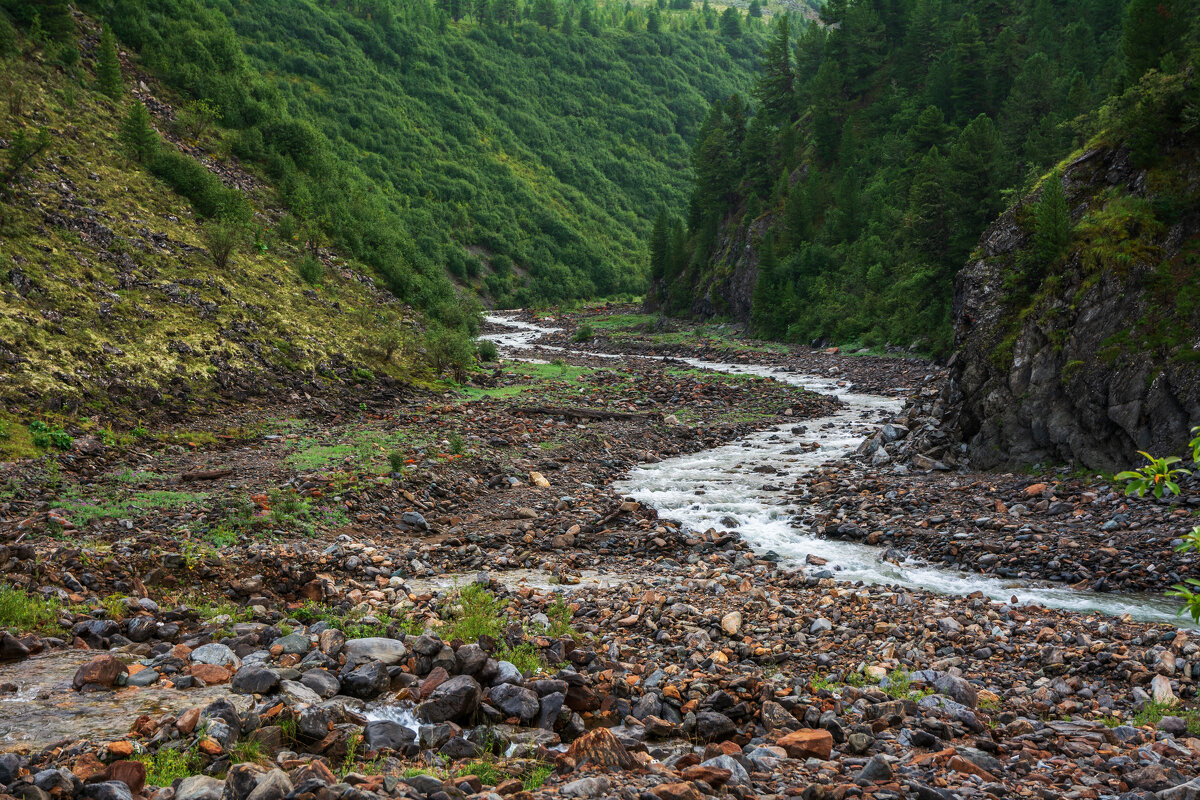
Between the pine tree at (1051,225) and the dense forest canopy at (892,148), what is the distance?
6.85 meters

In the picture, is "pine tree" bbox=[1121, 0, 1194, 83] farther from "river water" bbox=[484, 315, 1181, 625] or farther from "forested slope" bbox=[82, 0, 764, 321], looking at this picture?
"forested slope" bbox=[82, 0, 764, 321]

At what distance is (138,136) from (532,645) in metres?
28.2

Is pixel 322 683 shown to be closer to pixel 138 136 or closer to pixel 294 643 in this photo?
pixel 294 643

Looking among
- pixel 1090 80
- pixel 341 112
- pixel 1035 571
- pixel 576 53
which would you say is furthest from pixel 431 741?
pixel 576 53

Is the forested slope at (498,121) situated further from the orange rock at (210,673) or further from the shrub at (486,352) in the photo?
the orange rock at (210,673)

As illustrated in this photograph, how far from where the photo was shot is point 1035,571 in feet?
36.0

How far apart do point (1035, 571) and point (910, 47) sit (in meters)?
64.2

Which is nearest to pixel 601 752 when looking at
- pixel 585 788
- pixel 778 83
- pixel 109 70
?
pixel 585 788

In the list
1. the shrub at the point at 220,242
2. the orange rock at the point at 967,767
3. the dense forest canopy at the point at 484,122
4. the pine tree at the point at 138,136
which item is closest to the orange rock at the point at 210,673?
the orange rock at the point at 967,767

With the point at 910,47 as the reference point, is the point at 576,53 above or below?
above

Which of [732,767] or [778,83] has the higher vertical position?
[778,83]

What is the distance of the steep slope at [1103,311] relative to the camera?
43.6 feet

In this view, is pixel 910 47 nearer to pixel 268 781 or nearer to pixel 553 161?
pixel 268 781

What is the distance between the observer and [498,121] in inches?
5443
